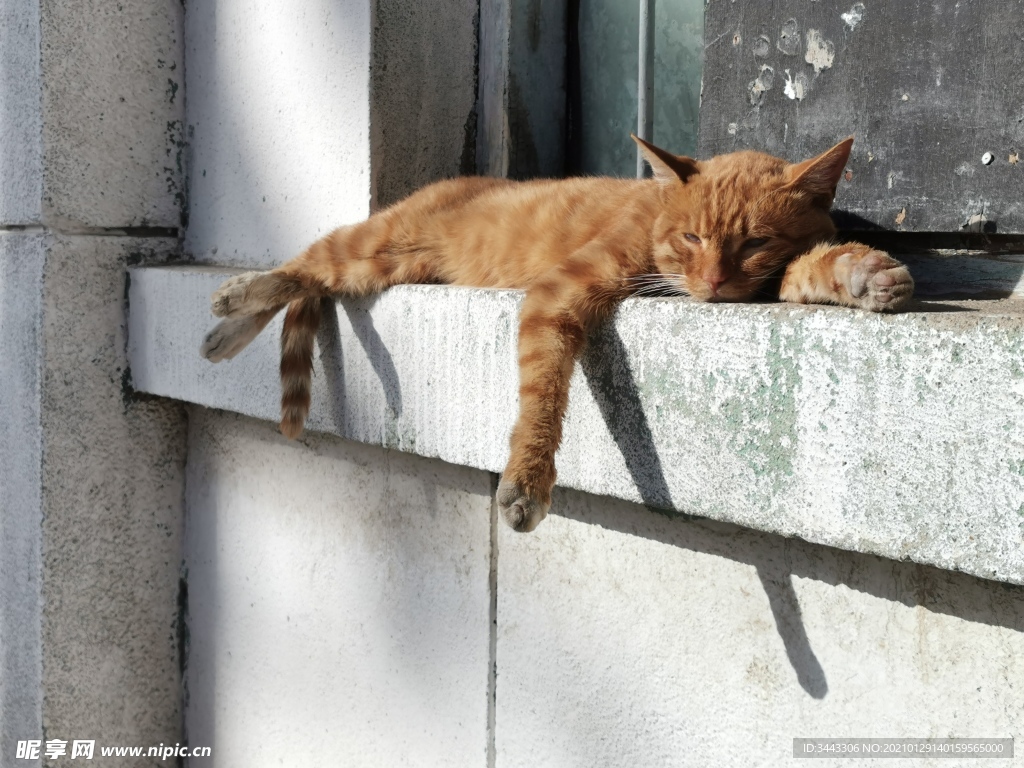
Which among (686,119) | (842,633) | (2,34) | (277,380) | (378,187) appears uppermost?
(2,34)

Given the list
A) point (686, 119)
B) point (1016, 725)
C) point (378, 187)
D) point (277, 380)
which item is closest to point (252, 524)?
point (277, 380)

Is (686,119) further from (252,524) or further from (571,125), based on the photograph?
(252,524)

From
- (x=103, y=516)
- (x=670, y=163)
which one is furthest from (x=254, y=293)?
(x=103, y=516)

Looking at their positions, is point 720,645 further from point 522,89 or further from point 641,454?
point 522,89

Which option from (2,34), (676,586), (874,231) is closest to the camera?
(676,586)

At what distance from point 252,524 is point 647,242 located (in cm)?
136

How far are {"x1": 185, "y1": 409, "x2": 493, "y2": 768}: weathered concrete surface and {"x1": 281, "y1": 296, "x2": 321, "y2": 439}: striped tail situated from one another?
20 cm

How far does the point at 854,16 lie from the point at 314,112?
4.01ft

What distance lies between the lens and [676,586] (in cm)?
157

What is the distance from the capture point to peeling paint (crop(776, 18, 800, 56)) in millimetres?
1710

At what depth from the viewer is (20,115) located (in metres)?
2.48

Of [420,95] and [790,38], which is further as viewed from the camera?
[420,95]

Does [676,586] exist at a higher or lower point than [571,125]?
lower

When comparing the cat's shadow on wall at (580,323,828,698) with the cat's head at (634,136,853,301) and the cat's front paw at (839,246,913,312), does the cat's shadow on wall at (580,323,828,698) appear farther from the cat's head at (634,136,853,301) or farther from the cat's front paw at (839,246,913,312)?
the cat's front paw at (839,246,913,312)
